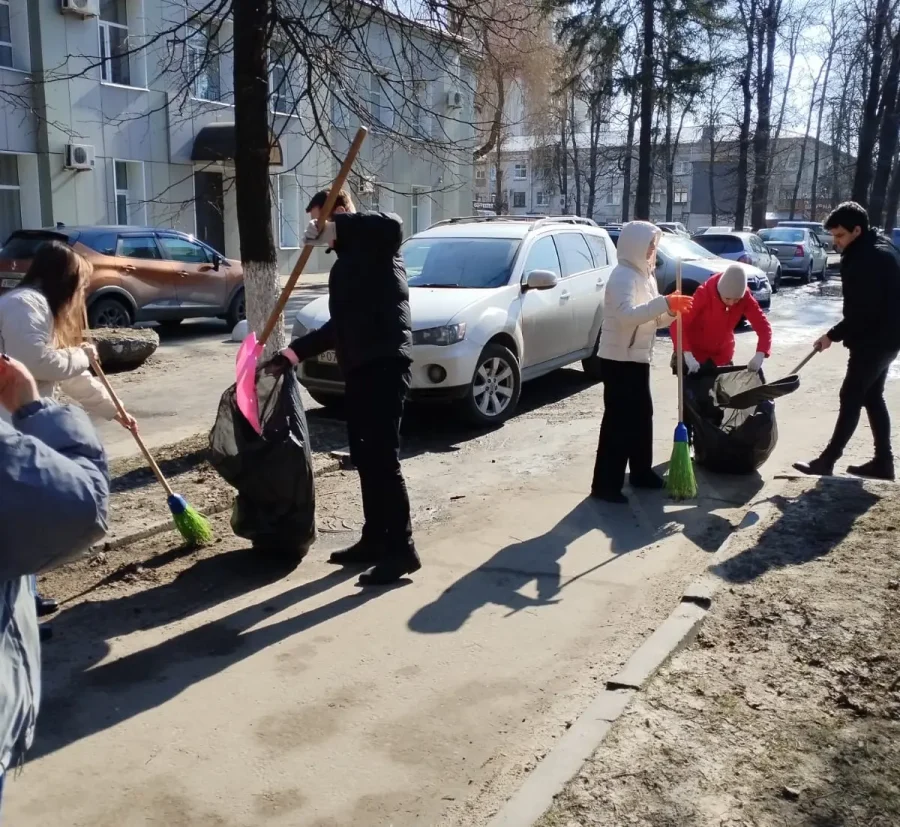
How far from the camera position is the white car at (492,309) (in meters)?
8.12

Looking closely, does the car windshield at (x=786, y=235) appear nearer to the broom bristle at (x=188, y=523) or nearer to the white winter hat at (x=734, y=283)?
the white winter hat at (x=734, y=283)

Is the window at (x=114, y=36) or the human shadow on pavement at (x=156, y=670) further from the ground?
the window at (x=114, y=36)

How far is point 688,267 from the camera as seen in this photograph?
16547 millimetres

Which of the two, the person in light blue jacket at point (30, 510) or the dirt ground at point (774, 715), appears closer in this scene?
the person in light blue jacket at point (30, 510)

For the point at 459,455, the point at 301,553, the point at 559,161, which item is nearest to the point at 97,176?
the point at 459,455

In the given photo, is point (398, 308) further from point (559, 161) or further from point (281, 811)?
point (559, 161)

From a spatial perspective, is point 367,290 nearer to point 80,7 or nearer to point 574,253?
point 574,253

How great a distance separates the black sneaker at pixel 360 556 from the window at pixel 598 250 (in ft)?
20.0

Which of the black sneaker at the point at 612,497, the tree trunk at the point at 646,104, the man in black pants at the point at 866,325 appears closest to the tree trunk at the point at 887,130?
the tree trunk at the point at 646,104

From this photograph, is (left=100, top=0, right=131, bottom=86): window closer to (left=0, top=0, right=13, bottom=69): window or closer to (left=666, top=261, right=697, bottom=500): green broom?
(left=0, top=0, right=13, bottom=69): window

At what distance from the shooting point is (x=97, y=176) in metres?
20.9

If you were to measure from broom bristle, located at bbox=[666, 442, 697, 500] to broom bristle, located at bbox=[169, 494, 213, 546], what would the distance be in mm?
2976

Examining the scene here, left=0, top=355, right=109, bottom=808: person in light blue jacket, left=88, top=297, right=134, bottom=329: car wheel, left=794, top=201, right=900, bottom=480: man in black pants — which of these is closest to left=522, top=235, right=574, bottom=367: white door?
left=794, top=201, right=900, bottom=480: man in black pants

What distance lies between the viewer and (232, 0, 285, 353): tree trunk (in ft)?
22.3
